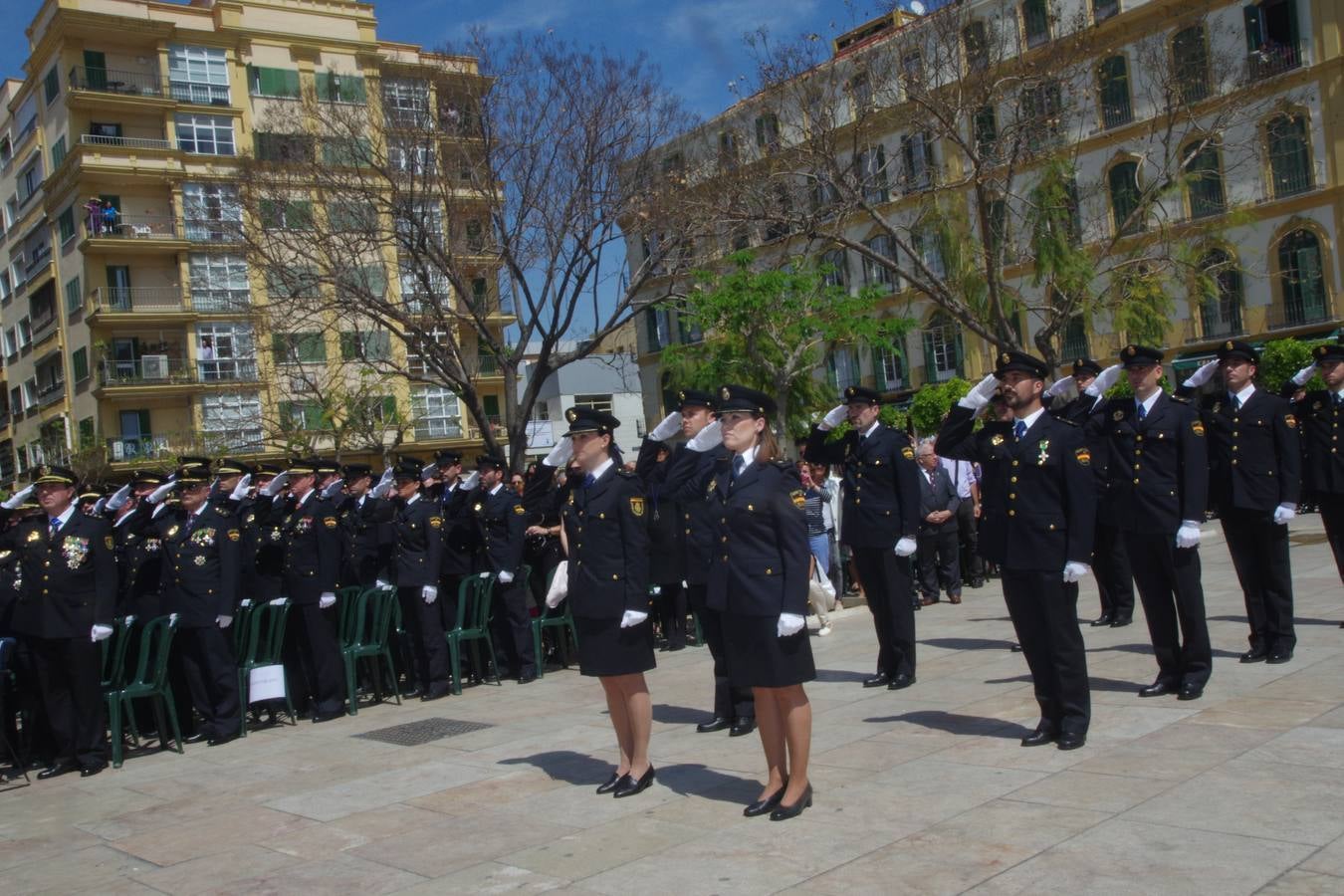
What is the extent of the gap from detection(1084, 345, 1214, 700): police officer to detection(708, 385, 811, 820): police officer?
273 centimetres

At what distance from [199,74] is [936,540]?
3984cm

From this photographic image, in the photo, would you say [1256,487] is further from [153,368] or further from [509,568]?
[153,368]

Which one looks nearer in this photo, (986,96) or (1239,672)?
(1239,672)

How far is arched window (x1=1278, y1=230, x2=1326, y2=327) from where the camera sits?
108ft

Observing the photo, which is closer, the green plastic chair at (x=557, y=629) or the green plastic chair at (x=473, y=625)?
the green plastic chair at (x=473, y=625)

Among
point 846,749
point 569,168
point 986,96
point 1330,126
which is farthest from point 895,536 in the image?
point 1330,126

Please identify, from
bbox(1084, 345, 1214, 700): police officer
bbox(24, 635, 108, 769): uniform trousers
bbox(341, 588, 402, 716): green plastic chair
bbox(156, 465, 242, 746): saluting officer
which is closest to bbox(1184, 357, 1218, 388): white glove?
bbox(1084, 345, 1214, 700): police officer

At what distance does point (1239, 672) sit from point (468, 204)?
54.6 ft

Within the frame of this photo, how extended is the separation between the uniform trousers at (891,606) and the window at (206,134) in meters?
41.3

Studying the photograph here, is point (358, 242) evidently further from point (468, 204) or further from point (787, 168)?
point (787, 168)

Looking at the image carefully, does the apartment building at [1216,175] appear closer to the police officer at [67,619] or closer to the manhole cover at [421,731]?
the manhole cover at [421,731]

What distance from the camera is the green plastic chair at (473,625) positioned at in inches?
405

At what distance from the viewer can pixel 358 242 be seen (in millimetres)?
20922

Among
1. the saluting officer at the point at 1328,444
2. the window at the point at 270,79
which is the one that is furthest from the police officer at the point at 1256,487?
the window at the point at 270,79
